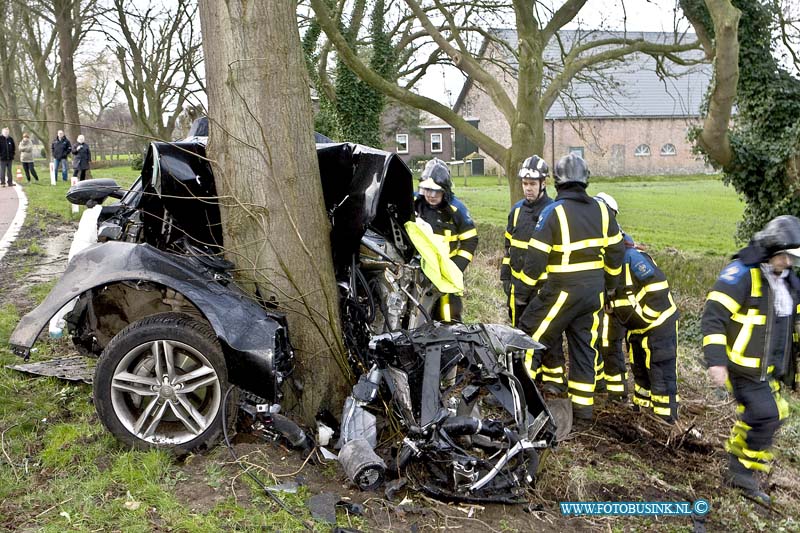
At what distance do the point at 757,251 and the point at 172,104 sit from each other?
20.2 meters

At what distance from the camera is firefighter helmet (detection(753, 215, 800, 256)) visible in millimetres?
4348

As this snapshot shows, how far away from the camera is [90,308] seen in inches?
175

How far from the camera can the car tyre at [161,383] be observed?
12.5 ft

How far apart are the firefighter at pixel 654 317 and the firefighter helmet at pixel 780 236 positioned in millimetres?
1536

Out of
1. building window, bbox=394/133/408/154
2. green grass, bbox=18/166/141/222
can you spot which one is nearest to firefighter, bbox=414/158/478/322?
green grass, bbox=18/166/141/222

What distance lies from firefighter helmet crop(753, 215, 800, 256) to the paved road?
8573 millimetres

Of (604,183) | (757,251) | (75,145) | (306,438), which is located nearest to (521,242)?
(757,251)

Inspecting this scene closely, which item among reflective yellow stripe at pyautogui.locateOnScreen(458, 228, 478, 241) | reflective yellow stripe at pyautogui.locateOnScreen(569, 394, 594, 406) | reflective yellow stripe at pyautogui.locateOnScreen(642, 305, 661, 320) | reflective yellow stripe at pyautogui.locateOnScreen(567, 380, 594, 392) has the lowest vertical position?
reflective yellow stripe at pyautogui.locateOnScreen(569, 394, 594, 406)

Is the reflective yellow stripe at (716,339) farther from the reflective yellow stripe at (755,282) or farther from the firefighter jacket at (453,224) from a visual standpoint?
the firefighter jacket at (453,224)

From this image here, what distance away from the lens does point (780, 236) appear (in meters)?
4.38

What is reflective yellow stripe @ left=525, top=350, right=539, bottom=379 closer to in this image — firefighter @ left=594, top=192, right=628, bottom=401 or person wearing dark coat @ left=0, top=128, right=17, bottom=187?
firefighter @ left=594, top=192, right=628, bottom=401

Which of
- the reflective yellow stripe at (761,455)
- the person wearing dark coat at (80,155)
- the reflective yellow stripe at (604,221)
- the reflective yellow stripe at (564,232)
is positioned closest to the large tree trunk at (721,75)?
the reflective yellow stripe at (604,221)

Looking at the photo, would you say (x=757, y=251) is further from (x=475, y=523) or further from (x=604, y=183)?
(x=604, y=183)

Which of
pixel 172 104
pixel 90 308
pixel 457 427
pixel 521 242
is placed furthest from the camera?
pixel 172 104
